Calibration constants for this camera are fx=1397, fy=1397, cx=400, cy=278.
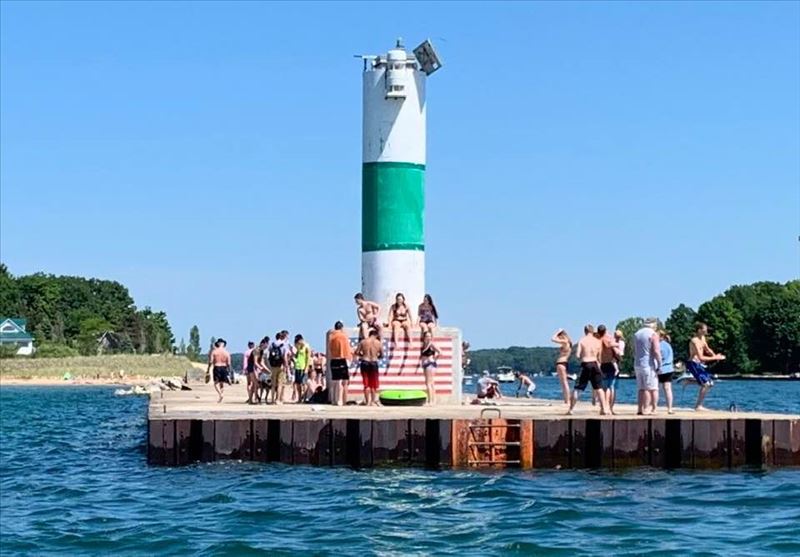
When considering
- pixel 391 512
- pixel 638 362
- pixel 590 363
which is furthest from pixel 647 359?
pixel 391 512

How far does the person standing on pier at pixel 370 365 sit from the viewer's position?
30000 millimetres

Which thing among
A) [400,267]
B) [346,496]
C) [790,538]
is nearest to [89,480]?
[346,496]

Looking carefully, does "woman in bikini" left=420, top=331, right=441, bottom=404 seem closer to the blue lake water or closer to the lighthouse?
the lighthouse

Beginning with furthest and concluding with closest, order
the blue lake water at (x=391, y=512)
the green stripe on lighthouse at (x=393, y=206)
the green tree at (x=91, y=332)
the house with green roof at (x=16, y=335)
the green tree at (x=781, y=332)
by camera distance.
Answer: the green tree at (x=91, y=332)
the house with green roof at (x=16, y=335)
the green tree at (x=781, y=332)
the green stripe on lighthouse at (x=393, y=206)
the blue lake water at (x=391, y=512)

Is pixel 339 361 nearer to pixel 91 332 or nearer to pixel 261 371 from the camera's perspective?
pixel 261 371

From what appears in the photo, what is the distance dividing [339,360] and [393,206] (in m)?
4.10

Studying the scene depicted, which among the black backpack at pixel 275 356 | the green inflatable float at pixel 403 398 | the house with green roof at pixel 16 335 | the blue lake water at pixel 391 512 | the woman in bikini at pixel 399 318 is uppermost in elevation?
the house with green roof at pixel 16 335

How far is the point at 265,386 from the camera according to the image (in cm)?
3250

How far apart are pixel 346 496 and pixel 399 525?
2.50 metres

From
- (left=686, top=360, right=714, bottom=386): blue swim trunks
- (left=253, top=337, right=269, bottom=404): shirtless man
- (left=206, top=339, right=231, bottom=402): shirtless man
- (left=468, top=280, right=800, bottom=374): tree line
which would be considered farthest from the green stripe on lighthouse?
(left=468, top=280, right=800, bottom=374): tree line

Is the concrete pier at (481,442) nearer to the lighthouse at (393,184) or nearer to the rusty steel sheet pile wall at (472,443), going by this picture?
the rusty steel sheet pile wall at (472,443)

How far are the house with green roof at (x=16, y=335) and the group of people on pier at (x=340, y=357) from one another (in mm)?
120767

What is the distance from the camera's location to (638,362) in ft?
82.2

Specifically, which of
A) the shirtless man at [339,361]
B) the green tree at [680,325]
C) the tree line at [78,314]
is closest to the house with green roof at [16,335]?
the tree line at [78,314]
